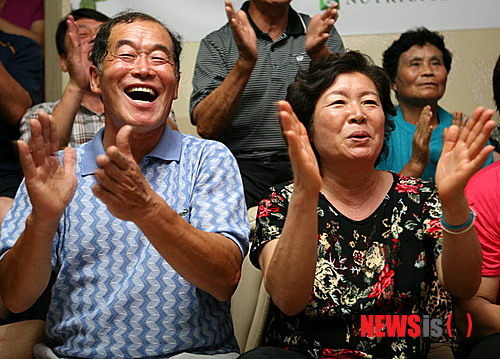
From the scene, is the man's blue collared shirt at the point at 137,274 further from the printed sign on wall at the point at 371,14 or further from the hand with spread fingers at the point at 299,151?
the printed sign on wall at the point at 371,14

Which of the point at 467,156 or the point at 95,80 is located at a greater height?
the point at 95,80

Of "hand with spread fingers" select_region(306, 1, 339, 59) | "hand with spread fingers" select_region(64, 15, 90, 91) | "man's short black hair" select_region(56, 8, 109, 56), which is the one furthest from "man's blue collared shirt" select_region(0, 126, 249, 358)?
"man's short black hair" select_region(56, 8, 109, 56)

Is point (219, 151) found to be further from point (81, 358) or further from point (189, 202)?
point (81, 358)

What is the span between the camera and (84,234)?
1.62 m

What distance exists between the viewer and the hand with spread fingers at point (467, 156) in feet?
4.54

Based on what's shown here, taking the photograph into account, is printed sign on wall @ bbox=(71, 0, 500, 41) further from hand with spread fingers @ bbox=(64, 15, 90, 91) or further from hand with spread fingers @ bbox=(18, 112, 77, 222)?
hand with spread fingers @ bbox=(18, 112, 77, 222)

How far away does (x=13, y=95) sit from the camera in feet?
8.79

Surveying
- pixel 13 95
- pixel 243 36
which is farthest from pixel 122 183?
pixel 13 95

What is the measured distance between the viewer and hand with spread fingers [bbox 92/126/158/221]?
1244mm

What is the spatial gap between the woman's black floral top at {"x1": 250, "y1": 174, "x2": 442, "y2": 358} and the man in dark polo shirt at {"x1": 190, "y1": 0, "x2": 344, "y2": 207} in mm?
805

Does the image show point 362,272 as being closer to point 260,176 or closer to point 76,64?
point 260,176

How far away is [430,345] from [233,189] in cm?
68

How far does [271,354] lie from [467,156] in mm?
612

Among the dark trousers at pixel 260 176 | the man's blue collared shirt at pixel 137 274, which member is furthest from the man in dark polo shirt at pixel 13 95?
the dark trousers at pixel 260 176
